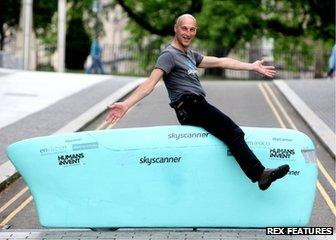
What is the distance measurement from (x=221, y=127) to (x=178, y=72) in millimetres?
589

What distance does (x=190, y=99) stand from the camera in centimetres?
715

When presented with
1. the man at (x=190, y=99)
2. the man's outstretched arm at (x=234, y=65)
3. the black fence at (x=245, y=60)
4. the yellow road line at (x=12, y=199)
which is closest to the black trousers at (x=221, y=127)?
the man at (x=190, y=99)

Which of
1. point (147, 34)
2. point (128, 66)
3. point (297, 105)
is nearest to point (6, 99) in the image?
point (297, 105)

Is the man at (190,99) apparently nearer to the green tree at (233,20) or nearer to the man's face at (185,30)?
the man's face at (185,30)

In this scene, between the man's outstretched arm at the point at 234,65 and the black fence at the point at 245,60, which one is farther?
the black fence at the point at 245,60

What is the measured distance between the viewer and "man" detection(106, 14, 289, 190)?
705 cm

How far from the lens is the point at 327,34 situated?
40812 mm

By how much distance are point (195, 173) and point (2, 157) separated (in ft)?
17.8

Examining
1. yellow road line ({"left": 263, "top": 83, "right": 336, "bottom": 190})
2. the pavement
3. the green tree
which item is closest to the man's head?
the pavement

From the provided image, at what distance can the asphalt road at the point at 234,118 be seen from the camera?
8.97 m

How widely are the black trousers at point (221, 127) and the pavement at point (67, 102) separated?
3868 mm

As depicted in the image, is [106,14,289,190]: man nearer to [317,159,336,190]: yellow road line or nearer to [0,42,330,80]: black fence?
[317,159,336,190]: yellow road line

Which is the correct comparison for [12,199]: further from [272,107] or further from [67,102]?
[67,102]

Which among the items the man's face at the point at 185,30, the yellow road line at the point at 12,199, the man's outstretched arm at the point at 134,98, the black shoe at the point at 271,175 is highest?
the man's face at the point at 185,30
